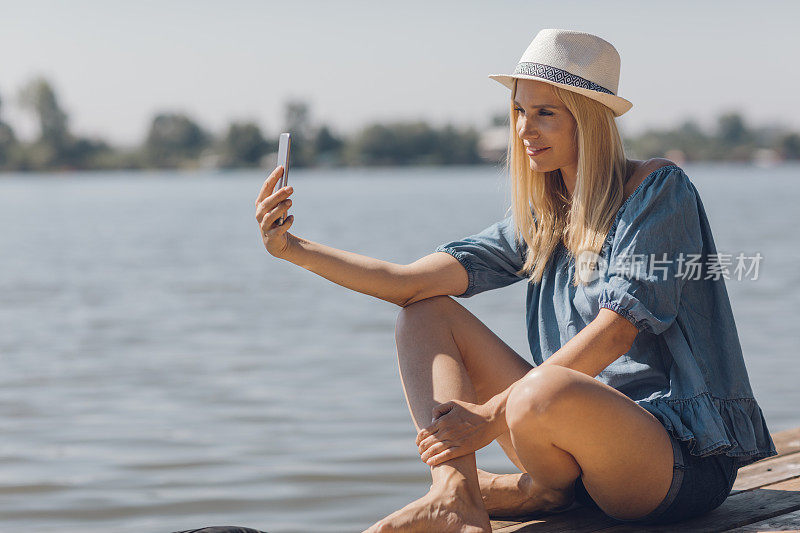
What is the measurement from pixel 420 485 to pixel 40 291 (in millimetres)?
8766

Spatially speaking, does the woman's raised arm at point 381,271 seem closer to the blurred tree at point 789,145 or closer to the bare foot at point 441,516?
the bare foot at point 441,516

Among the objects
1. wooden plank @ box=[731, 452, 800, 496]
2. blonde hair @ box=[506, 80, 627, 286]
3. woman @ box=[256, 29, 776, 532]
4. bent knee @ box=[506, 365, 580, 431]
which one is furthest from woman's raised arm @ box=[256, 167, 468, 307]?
wooden plank @ box=[731, 452, 800, 496]

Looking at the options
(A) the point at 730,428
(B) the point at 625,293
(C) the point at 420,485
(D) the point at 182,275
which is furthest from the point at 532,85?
(D) the point at 182,275

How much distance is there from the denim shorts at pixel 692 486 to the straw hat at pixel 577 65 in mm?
805

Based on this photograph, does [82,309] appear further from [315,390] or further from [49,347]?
[315,390]

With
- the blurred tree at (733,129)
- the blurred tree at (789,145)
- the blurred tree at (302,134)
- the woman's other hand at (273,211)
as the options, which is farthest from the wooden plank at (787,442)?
the blurred tree at (789,145)

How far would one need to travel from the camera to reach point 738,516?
7.41 feet

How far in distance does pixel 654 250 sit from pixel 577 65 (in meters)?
0.48

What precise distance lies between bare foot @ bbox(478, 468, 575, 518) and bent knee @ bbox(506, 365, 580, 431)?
0.35 m

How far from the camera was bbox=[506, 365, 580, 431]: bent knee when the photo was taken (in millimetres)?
1974

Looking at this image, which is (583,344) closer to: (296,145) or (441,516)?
(441,516)

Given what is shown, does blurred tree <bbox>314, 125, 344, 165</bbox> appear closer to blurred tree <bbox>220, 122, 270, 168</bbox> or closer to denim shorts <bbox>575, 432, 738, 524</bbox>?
blurred tree <bbox>220, 122, 270, 168</bbox>

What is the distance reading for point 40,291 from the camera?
11.5 metres

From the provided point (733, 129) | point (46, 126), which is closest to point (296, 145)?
point (46, 126)
